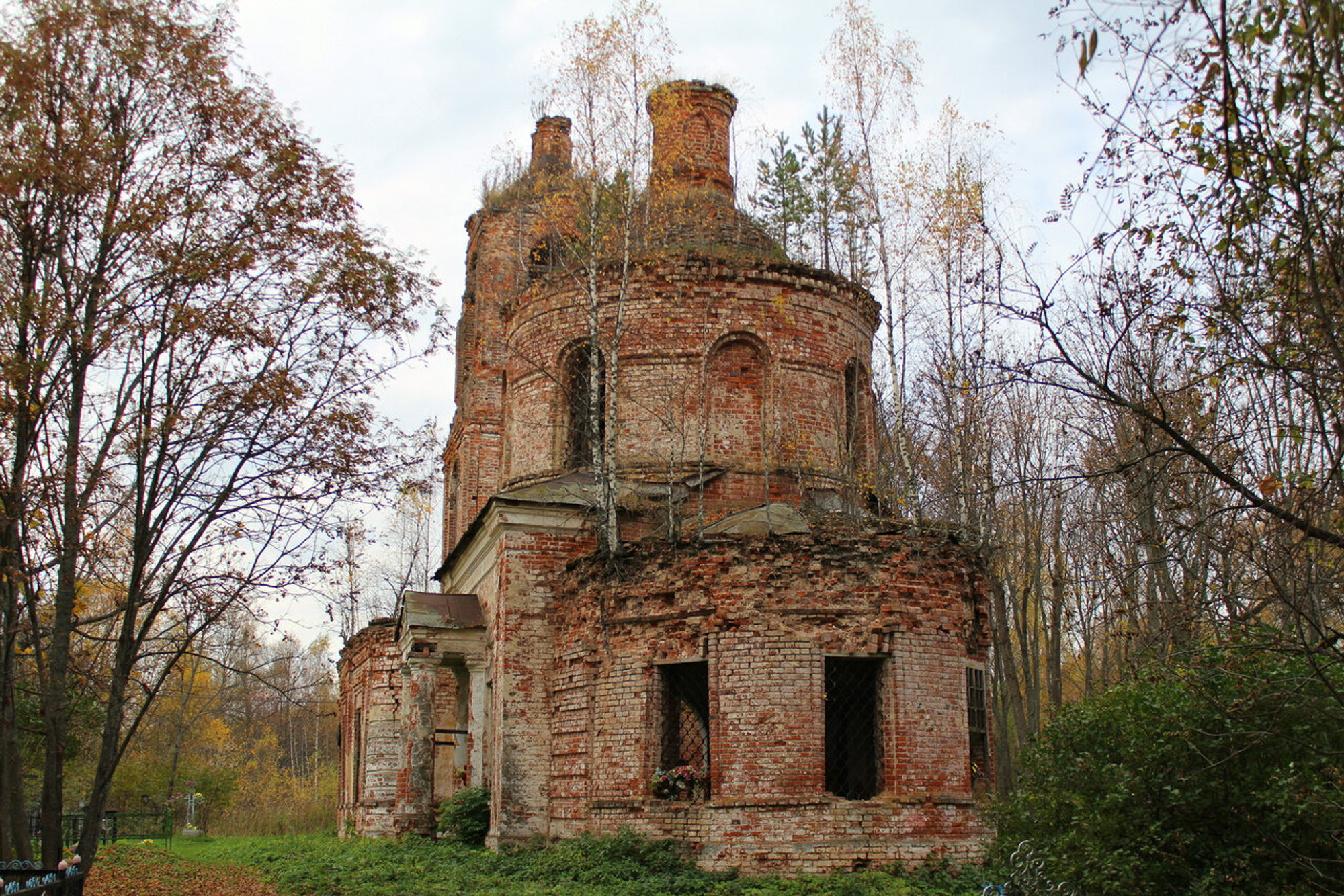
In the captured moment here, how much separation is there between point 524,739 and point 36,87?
1011 cm

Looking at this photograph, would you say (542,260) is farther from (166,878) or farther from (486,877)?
(486,877)

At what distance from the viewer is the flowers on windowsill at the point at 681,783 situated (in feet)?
42.9

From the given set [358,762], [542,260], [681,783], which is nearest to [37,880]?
[681,783]

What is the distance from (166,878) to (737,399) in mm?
12065

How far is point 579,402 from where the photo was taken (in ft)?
63.0

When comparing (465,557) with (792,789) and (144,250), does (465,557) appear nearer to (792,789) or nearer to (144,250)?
(792,789)

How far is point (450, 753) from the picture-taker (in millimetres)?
20234

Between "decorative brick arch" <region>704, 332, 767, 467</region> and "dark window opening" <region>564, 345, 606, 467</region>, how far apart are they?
6.55ft

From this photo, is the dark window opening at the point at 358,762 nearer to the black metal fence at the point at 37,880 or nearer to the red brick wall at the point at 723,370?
the red brick wall at the point at 723,370

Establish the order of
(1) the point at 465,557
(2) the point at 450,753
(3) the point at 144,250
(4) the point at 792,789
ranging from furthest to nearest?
1. (2) the point at 450,753
2. (1) the point at 465,557
3. (4) the point at 792,789
4. (3) the point at 144,250

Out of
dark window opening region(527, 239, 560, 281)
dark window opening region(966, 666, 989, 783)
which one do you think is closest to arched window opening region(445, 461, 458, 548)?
dark window opening region(527, 239, 560, 281)

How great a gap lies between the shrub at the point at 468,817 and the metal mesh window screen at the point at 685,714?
3904 mm

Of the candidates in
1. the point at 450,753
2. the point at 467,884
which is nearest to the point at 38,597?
the point at 467,884

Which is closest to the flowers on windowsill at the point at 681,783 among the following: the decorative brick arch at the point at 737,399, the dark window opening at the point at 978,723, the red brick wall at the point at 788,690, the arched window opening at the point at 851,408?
the red brick wall at the point at 788,690
